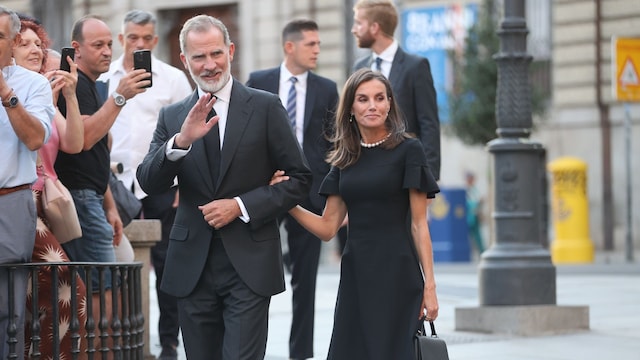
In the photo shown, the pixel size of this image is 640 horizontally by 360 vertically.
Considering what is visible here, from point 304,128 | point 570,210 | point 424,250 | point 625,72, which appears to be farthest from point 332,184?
point 570,210

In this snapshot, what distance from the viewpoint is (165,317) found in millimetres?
8922

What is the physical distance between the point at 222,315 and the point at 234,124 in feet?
2.72

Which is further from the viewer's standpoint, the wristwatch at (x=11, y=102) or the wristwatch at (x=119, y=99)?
the wristwatch at (x=119, y=99)

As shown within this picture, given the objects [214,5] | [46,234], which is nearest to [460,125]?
[214,5]

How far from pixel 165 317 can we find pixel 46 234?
7.21 feet

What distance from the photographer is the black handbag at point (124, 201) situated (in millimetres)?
8344

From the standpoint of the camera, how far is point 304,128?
917 cm

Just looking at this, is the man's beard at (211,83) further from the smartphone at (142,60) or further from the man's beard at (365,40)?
the man's beard at (365,40)

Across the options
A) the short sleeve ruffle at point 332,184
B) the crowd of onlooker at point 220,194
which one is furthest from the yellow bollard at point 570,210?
the short sleeve ruffle at point 332,184

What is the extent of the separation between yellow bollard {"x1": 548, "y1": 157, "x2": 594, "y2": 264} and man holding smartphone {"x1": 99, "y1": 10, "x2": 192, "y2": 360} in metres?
15.7

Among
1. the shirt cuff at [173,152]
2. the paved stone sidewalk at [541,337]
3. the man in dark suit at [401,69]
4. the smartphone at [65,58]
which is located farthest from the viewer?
the paved stone sidewalk at [541,337]

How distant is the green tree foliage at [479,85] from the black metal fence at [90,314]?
20065 millimetres

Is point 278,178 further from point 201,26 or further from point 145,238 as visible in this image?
point 145,238

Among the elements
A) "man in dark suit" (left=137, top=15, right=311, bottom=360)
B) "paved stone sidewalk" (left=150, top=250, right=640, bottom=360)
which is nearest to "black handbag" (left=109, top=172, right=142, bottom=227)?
"paved stone sidewalk" (left=150, top=250, right=640, bottom=360)
